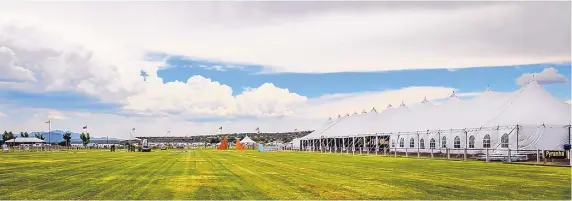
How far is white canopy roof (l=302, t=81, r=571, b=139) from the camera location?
46406 mm

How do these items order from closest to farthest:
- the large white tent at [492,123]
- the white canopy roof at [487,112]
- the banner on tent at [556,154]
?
the banner on tent at [556,154] < the large white tent at [492,123] < the white canopy roof at [487,112]

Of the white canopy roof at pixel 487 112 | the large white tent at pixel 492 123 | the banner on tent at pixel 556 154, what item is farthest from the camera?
the white canopy roof at pixel 487 112

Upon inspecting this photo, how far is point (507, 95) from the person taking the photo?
52.2 meters

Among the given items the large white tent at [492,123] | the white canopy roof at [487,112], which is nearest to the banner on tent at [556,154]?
the large white tent at [492,123]

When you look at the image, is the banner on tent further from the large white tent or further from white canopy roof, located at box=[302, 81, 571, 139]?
white canopy roof, located at box=[302, 81, 571, 139]

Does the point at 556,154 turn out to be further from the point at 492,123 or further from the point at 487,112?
the point at 487,112

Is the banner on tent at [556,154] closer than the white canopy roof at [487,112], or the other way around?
the banner on tent at [556,154]

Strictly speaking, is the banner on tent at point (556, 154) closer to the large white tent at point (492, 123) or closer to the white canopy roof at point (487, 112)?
the large white tent at point (492, 123)

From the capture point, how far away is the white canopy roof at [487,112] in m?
46.4

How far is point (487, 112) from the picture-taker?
170ft

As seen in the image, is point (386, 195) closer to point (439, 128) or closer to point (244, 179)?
point (244, 179)

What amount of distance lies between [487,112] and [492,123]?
3.87 metres

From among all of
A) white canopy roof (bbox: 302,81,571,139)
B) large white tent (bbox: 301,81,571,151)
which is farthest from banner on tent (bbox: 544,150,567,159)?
white canopy roof (bbox: 302,81,571,139)

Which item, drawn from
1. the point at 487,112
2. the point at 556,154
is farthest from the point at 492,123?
the point at 556,154
